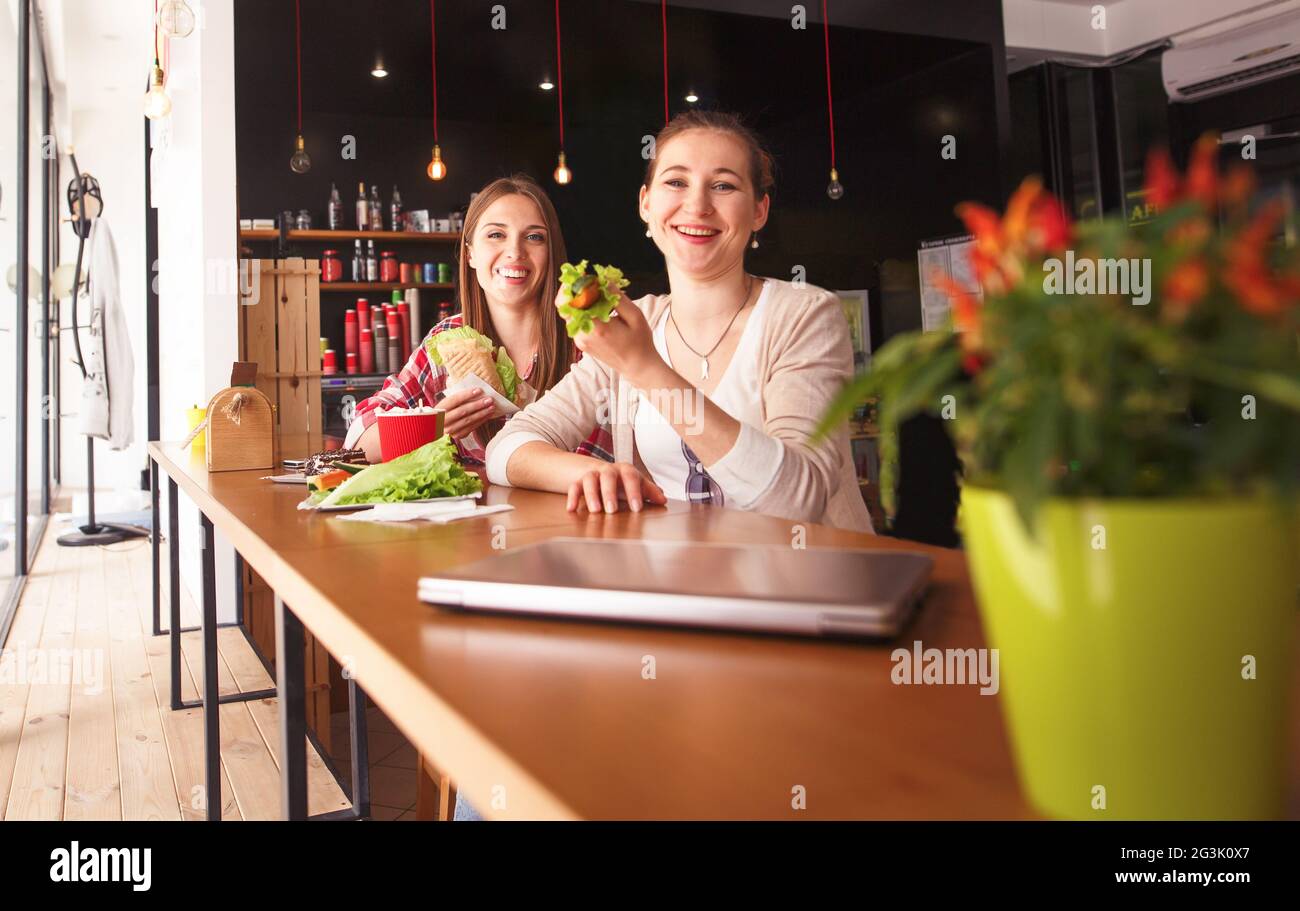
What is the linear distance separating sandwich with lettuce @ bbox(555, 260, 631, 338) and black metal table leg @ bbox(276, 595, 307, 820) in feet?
1.78

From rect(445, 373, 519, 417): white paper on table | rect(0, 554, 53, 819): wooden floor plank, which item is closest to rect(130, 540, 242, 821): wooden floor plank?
rect(0, 554, 53, 819): wooden floor plank

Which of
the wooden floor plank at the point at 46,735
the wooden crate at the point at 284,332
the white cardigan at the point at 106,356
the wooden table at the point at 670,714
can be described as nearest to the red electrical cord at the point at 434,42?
the wooden crate at the point at 284,332

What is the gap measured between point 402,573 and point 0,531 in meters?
5.65

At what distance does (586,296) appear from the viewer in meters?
1.40

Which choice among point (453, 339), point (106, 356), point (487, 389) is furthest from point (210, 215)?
point (106, 356)

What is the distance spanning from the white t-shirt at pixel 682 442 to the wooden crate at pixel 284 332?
8.54ft

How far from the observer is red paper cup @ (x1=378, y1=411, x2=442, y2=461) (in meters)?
1.77

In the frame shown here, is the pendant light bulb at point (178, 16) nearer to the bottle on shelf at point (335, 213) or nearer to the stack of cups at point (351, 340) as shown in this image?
the stack of cups at point (351, 340)

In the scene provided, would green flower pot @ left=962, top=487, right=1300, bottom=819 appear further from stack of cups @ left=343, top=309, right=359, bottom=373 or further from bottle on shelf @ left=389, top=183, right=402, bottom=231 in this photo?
bottle on shelf @ left=389, top=183, right=402, bottom=231

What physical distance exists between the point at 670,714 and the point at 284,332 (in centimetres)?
418
